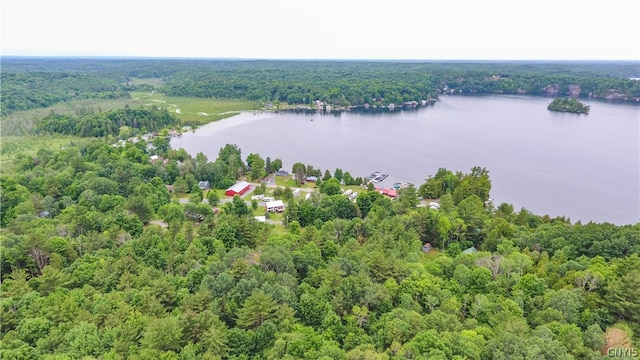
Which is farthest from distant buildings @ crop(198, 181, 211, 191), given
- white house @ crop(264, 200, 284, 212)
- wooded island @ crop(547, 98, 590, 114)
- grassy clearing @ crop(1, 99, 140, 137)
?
wooded island @ crop(547, 98, 590, 114)

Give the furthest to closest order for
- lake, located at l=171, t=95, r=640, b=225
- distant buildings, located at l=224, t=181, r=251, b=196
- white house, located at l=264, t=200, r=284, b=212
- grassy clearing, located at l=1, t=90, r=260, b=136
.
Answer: grassy clearing, located at l=1, t=90, r=260, b=136, lake, located at l=171, t=95, r=640, b=225, distant buildings, located at l=224, t=181, r=251, b=196, white house, located at l=264, t=200, r=284, b=212

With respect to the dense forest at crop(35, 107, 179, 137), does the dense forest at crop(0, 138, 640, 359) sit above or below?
below

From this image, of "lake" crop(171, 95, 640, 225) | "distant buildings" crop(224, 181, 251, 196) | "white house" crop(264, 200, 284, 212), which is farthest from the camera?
"lake" crop(171, 95, 640, 225)

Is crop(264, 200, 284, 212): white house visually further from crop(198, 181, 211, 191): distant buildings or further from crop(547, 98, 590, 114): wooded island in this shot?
crop(547, 98, 590, 114): wooded island

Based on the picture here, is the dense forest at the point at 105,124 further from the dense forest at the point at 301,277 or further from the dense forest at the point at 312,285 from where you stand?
the dense forest at the point at 312,285

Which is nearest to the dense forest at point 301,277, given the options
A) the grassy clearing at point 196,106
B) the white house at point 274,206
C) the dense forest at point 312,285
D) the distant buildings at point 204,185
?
the dense forest at point 312,285
